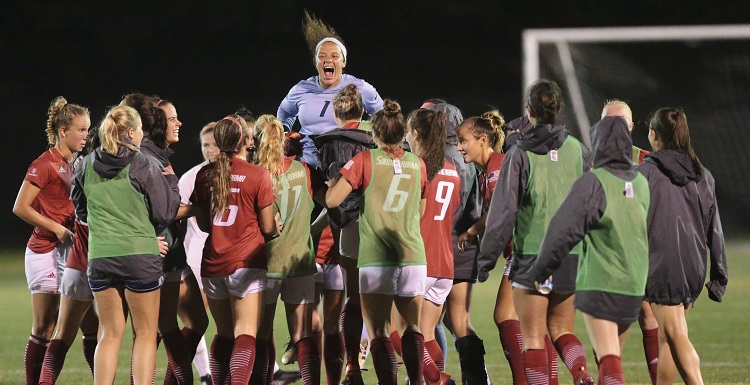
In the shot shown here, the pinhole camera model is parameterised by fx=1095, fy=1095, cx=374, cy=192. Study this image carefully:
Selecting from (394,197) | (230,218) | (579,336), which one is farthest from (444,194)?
(579,336)

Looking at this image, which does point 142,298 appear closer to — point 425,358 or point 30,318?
point 425,358

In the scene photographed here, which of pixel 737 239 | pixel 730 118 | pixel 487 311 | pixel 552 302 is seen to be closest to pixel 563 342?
pixel 552 302

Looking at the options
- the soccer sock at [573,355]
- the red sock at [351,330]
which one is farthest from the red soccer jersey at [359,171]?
the soccer sock at [573,355]

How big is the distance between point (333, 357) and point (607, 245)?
7.47ft

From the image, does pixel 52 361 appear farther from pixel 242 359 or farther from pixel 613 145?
pixel 613 145

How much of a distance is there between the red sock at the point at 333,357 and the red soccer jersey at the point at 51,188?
1.83 meters

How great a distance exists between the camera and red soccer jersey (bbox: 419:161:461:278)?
21.9 ft

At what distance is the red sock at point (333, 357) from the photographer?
22.9ft

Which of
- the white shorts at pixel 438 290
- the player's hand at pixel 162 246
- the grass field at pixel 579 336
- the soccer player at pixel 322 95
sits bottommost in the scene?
the grass field at pixel 579 336

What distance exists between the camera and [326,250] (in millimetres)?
7492

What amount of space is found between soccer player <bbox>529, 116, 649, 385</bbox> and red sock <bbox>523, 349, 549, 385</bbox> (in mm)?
588

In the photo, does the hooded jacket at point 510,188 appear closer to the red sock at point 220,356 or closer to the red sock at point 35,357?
the red sock at point 220,356

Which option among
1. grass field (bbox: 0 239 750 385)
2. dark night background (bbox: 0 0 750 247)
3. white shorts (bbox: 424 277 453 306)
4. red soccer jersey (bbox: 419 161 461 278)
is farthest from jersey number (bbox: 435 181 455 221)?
dark night background (bbox: 0 0 750 247)

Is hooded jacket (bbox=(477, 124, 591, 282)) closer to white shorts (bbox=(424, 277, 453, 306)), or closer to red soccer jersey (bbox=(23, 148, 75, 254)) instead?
white shorts (bbox=(424, 277, 453, 306))
